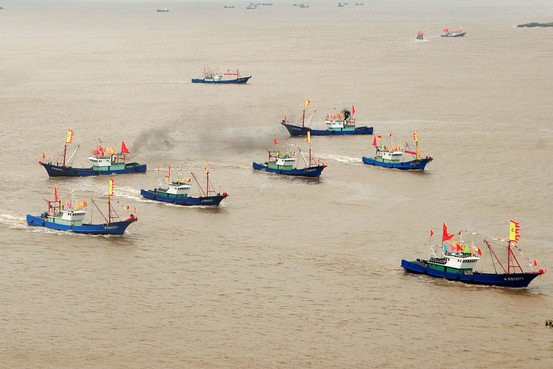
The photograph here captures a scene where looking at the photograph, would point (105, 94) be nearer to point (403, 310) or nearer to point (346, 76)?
point (346, 76)

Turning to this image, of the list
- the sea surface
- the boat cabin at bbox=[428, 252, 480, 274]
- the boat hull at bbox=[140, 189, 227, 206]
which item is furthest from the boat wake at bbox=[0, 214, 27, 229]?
the boat cabin at bbox=[428, 252, 480, 274]

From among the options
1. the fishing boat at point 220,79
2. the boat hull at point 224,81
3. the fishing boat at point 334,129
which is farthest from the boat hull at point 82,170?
the fishing boat at point 220,79

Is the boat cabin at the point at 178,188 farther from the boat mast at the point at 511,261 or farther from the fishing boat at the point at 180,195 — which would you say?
the boat mast at the point at 511,261

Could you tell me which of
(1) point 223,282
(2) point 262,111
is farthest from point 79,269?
(2) point 262,111

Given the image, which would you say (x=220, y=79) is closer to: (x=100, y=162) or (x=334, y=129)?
(x=334, y=129)

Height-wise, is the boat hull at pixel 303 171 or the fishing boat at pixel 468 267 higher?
the boat hull at pixel 303 171

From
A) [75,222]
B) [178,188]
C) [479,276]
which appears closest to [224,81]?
[178,188]
